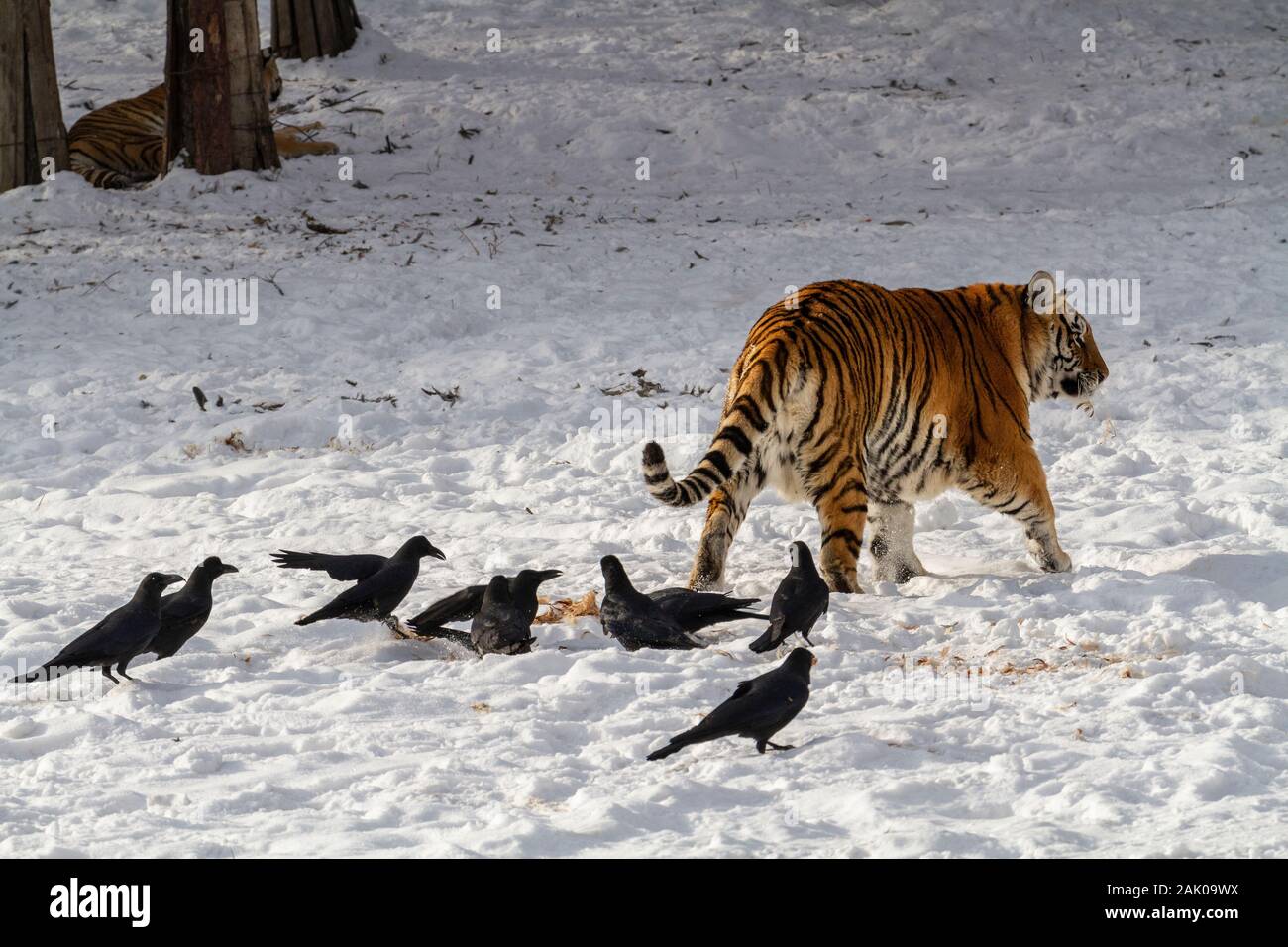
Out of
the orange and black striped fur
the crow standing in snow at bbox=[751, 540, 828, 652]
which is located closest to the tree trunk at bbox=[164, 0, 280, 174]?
the orange and black striped fur

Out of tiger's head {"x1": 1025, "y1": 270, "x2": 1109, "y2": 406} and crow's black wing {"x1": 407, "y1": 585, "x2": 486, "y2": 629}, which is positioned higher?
tiger's head {"x1": 1025, "y1": 270, "x2": 1109, "y2": 406}

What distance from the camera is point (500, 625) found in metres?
5.52

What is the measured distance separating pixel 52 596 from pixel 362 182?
7510 millimetres

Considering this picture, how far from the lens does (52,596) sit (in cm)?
624

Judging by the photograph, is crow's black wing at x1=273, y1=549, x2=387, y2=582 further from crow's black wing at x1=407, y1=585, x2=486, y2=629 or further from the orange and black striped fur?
the orange and black striped fur

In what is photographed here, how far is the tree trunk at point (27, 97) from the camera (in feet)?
37.1

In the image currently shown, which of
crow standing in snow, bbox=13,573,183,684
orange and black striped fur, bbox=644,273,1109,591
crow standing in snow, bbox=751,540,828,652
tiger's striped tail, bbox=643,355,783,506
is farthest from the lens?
orange and black striped fur, bbox=644,273,1109,591

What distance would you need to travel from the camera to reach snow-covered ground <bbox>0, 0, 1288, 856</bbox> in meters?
4.38

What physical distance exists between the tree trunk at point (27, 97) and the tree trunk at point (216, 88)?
0.89 metres

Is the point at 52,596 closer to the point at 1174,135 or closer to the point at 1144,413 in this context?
the point at 1144,413

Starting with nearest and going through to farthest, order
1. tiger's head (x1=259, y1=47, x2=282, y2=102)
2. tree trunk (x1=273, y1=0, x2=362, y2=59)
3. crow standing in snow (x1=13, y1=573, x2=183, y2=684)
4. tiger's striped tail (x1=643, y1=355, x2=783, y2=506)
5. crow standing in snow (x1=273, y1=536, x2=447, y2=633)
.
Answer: crow standing in snow (x1=13, y1=573, x2=183, y2=684), crow standing in snow (x1=273, y1=536, x2=447, y2=633), tiger's striped tail (x1=643, y1=355, x2=783, y2=506), tiger's head (x1=259, y1=47, x2=282, y2=102), tree trunk (x1=273, y1=0, x2=362, y2=59)

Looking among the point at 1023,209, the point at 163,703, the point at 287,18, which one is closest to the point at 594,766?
the point at 163,703

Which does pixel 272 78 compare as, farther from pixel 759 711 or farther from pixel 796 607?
pixel 759 711

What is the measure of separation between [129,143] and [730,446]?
8.97 m
